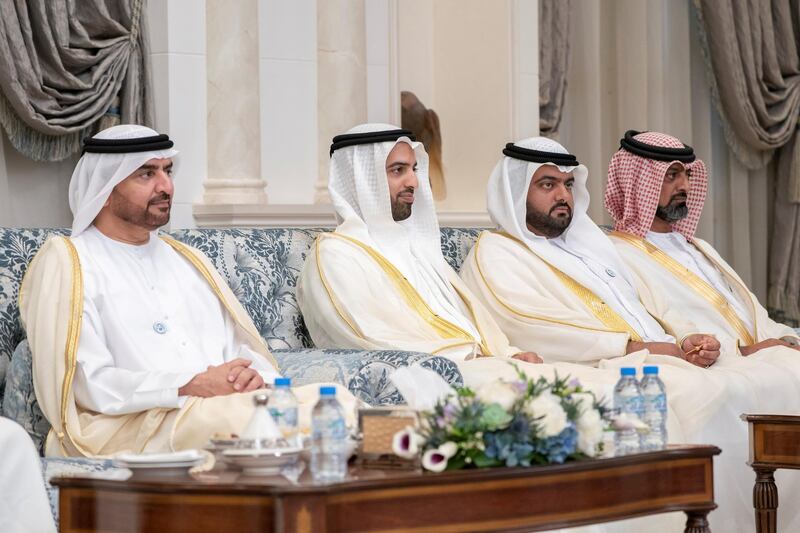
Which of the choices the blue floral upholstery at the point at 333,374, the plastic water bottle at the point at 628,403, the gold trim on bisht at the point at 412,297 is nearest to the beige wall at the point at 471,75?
the gold trim on bisht at the point at 412,297

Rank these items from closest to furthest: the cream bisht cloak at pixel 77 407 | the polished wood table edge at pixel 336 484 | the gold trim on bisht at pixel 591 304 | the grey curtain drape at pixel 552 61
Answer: the polished wood table edge at pixel 336 484 → the cream bisht cloak at pixel 77 407 → the gold trim on bisht at pixel 591 304 → the grey curtain drape at pixel 552 61

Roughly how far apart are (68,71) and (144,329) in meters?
2.00

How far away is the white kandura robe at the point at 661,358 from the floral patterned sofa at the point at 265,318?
266 millimetres

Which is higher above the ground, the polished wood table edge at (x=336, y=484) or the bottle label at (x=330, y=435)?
the bottle label at (x=330, y=435)

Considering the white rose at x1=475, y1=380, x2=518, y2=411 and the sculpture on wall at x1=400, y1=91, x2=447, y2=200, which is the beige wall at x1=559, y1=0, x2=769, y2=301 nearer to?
the sculpture on wall at x1=400, y1=91, x2=447, y2=200

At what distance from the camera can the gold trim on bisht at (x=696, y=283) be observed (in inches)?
244

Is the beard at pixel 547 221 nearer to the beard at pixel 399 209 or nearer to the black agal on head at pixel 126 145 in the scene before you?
the beard at pixel 399 209

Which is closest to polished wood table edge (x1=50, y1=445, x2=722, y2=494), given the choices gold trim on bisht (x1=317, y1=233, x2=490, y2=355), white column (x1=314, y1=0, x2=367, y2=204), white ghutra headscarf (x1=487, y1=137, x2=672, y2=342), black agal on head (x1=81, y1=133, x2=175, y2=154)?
black agal on head (x1=81, y1=133, x2=175, y2=154)

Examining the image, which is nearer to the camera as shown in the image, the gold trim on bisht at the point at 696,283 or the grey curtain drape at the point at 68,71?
the grey curtain drape at the point at 68,71

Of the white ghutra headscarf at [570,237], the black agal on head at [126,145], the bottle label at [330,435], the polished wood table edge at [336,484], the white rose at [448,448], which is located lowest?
the polished wood table edge at [336,484]

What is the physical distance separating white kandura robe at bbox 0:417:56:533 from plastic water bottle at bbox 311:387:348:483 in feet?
2.87

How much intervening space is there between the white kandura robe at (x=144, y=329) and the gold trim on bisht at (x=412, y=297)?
0.75 metres

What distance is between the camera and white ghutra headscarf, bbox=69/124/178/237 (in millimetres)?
4566

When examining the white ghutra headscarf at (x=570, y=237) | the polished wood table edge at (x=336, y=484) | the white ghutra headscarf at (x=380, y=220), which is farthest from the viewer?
the white ghutra headscarf at (x=570, y=237)
